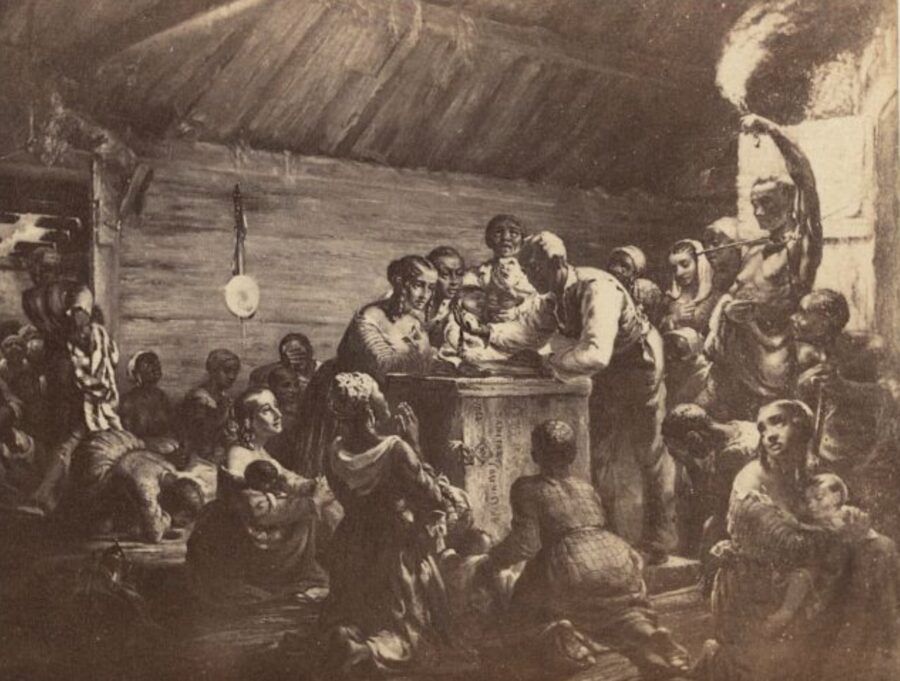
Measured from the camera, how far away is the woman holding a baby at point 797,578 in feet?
15.8

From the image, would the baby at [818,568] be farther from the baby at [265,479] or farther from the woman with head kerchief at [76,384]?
the woman with head kerchief at [76,384]

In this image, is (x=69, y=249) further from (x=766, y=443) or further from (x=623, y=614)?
(x=766, y=443)

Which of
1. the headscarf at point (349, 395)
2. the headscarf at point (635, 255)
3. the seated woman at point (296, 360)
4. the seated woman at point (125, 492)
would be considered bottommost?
the seated woman at point (125, 492)

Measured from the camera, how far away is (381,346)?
4641mm

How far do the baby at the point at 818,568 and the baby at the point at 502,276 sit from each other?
1.42 m

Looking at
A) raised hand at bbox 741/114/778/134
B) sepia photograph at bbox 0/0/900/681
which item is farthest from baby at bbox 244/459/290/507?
raised hand at bbox 741/114/778/134

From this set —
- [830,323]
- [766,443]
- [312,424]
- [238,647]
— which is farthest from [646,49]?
[238,647]

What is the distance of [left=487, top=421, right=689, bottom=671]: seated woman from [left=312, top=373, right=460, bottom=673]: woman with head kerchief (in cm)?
30

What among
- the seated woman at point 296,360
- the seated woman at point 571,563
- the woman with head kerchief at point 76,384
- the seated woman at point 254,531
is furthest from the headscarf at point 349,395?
the woman with head kerchief at point 76,384

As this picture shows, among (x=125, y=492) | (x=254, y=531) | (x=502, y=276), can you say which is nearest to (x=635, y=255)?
(x=502, y=276)

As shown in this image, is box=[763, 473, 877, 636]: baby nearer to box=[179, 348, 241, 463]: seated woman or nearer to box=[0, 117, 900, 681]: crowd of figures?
box=[0, 117, 900, 681]: crowd of figures

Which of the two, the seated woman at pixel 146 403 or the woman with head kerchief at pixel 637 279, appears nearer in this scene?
the seated woman at pixel 146 403

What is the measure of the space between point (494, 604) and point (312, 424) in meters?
0.98

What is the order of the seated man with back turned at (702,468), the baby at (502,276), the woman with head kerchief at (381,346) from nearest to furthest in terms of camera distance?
1. the woman with head kerchief at (381,346)
2. the baby at (502,276)
3. the seated man with back turned at (702,468)
